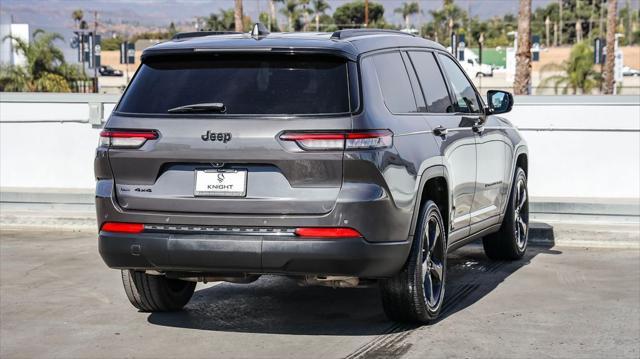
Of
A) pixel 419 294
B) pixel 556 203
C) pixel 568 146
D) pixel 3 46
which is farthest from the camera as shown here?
pixel 3 46

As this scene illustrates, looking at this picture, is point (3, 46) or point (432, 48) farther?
point (3, 46)

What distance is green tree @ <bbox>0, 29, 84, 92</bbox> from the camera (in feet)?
142

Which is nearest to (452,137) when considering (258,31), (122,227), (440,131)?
(440,131)

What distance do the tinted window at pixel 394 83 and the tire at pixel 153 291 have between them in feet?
6.48

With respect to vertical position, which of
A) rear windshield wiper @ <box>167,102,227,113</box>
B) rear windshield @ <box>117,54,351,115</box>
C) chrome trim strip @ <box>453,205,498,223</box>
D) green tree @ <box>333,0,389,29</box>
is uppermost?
green tree @ <box>333,0,389,29</box>

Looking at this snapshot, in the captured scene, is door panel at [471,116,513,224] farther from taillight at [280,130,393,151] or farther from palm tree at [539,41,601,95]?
palm tree at [539,41,601,95]

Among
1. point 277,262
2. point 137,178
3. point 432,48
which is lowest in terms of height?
point 277,262

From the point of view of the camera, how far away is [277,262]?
672 cm

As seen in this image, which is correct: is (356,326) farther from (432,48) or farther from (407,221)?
(432,48)

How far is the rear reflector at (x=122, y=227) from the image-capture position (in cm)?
698

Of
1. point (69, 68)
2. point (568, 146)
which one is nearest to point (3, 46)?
point (69, 68)

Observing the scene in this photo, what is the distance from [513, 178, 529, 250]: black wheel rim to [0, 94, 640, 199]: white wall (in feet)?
12.1

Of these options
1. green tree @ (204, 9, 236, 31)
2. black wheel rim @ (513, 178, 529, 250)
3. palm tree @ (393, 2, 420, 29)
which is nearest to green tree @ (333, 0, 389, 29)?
palm tree @ (393, 2, 420, 29)

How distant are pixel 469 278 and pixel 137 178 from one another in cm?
360
